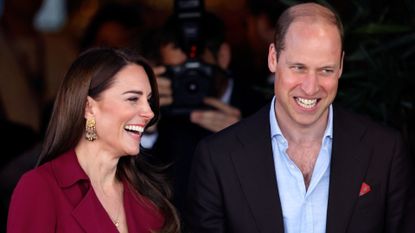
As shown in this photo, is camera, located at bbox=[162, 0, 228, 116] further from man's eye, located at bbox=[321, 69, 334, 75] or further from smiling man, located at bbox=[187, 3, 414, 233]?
man's eye, located at bbox=[321, 69, 334, 75]

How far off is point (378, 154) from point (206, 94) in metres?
1.30

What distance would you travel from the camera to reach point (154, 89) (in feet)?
12.0

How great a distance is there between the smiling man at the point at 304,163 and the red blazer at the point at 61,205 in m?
0.31

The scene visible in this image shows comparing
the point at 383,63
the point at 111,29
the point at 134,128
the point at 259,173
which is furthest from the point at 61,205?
the point at 111,29

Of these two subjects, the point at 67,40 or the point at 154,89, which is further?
the point at 67,40

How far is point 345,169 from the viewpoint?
3.62 meters

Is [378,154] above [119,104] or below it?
below

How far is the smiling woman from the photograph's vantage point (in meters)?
3.38

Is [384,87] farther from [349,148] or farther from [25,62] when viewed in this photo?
[25,62]

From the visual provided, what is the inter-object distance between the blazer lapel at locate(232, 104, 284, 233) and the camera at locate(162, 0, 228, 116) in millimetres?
999

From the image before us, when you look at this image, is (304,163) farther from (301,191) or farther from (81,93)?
(81,93)

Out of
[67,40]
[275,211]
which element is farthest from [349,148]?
[67,40]

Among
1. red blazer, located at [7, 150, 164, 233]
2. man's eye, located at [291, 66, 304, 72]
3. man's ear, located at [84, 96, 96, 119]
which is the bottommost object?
red blazer, located at [7, 150, 164, 233]

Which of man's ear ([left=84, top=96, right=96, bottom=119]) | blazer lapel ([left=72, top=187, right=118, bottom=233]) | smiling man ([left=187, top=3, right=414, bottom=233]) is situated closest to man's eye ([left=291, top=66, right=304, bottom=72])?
smiling man ([left=187, top=3, right=414, bottom=233])
